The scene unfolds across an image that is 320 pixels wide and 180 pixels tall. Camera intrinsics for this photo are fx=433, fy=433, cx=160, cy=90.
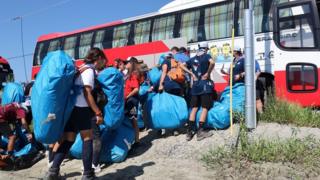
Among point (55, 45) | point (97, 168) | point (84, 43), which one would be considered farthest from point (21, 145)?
point (55, 45)

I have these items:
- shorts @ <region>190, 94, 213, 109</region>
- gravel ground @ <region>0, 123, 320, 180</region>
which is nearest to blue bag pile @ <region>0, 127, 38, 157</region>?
gravel ground @ <region>0, 123, 320, 180</region>

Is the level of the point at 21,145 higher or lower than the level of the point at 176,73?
lower

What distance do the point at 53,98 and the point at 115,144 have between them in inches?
91.3

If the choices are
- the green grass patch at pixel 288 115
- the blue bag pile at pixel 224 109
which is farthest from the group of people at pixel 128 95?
the green grass patch at pixel 288 115

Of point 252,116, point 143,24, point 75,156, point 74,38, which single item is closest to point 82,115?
point 75,156

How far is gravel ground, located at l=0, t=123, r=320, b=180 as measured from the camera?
6.18m

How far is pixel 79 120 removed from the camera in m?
5.77

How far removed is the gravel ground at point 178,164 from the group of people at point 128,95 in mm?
293

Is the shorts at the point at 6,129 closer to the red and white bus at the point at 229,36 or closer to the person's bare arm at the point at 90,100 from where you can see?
the person's bare arm at the point at 90,100

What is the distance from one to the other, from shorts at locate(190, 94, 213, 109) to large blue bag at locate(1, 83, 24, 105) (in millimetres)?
3622

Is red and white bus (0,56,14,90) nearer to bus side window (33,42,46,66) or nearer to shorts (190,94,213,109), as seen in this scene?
bus side window (33,42,46,66)

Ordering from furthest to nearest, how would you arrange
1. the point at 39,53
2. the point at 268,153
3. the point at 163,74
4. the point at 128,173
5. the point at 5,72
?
1. the point at 39,53
2. the point at 5,72
3. the point at 163,74
4. the point at 128,173
5. the point at 268,153

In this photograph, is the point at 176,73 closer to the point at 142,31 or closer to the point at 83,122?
the point at 83,122

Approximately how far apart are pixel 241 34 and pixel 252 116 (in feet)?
16.1
